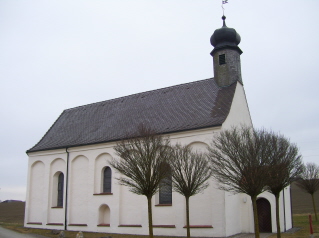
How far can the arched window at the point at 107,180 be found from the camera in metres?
24.1

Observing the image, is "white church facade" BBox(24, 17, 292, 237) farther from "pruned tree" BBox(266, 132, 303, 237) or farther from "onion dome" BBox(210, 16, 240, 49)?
"pruned tree" BBox(266, 132, 303, 237)

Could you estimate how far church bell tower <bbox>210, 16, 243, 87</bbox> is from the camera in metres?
23.7

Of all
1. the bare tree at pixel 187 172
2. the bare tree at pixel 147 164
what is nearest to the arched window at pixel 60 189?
the bare tree at pixel 147 164

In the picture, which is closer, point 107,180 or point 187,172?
point 187,172

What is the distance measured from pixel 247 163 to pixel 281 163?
1.74 m

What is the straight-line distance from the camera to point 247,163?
1368 cm

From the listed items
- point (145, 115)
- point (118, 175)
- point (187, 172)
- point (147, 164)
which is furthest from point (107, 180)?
point (187, 172)

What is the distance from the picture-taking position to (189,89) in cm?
2517

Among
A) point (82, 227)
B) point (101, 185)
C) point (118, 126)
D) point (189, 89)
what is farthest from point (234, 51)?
point (82, 227)

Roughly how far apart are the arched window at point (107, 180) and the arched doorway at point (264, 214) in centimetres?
1032

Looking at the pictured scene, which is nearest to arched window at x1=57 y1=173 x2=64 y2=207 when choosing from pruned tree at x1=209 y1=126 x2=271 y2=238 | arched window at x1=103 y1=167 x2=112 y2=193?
arched window at x1=103 y1=167 x2=112 y2=193

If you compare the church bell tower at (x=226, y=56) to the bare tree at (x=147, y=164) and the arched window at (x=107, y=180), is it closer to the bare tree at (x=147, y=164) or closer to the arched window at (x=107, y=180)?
the bare tree at (x=147, y=164)

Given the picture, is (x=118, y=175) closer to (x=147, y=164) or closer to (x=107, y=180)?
(x=107, y=180)

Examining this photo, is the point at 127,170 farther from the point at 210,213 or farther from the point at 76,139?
the point at 76,139
